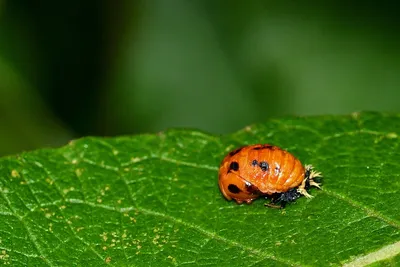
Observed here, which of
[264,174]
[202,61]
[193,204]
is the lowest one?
[193,204]

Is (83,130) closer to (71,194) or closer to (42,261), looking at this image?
(71,194)

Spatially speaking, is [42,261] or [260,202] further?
[260,202]

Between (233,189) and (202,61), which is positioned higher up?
(202,61)

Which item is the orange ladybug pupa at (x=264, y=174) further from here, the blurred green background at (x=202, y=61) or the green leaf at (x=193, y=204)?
the blurred green background at (x=202, y=61)

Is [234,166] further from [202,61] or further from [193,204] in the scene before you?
[202,61]

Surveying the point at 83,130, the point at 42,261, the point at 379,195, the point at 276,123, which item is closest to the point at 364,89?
the point at 83,130

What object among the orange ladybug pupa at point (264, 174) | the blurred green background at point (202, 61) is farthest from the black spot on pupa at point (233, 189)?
the blurred green background at point (202, 61)

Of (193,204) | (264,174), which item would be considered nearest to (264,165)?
(264,174)
